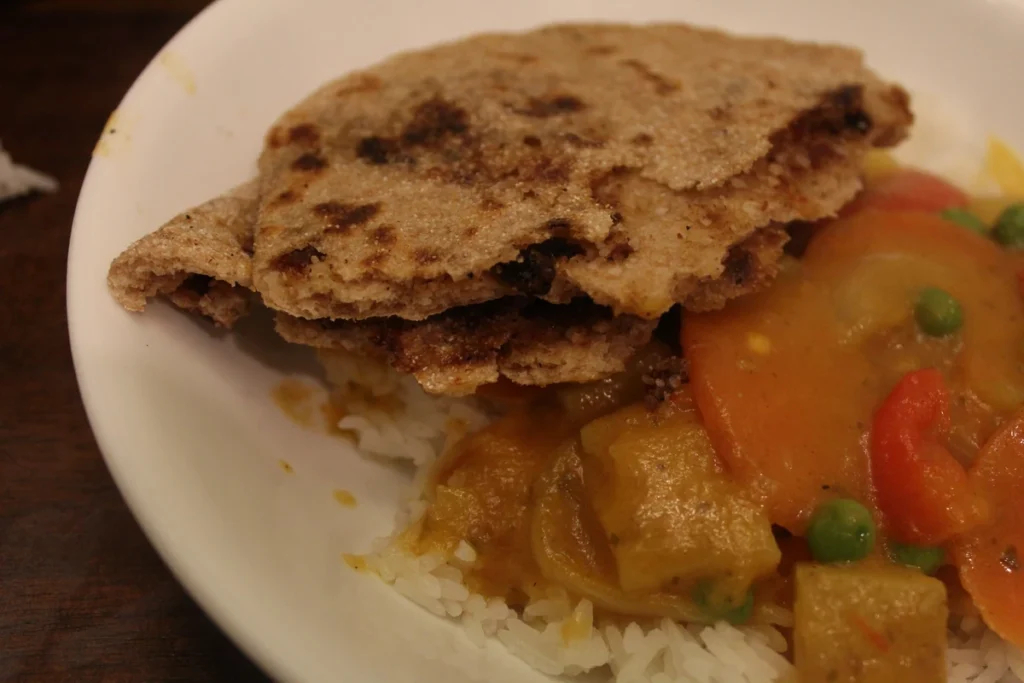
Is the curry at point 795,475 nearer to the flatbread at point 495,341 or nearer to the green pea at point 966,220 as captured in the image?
the flatbread at point 495,341

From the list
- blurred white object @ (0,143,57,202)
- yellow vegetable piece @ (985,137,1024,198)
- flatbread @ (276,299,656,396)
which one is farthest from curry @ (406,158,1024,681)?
blurred white object @ (0,143,57,202)

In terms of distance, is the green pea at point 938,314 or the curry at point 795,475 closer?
the curry at point 795,475

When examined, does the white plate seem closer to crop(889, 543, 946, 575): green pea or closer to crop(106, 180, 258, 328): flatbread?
crop(106, 180, 258, 328): flatbread

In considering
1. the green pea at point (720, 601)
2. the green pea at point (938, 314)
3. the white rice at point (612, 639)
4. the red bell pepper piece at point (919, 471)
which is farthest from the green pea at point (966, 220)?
the green pea at point (720, 601)

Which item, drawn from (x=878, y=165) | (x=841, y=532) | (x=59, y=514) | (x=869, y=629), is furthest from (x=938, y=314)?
(x=59, y=514)

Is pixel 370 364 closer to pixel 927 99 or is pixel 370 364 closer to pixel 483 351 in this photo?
pixel 483 351

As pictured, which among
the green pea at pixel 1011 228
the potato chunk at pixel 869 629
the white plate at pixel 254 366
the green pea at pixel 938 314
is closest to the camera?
the white plate at pixel 254 366
